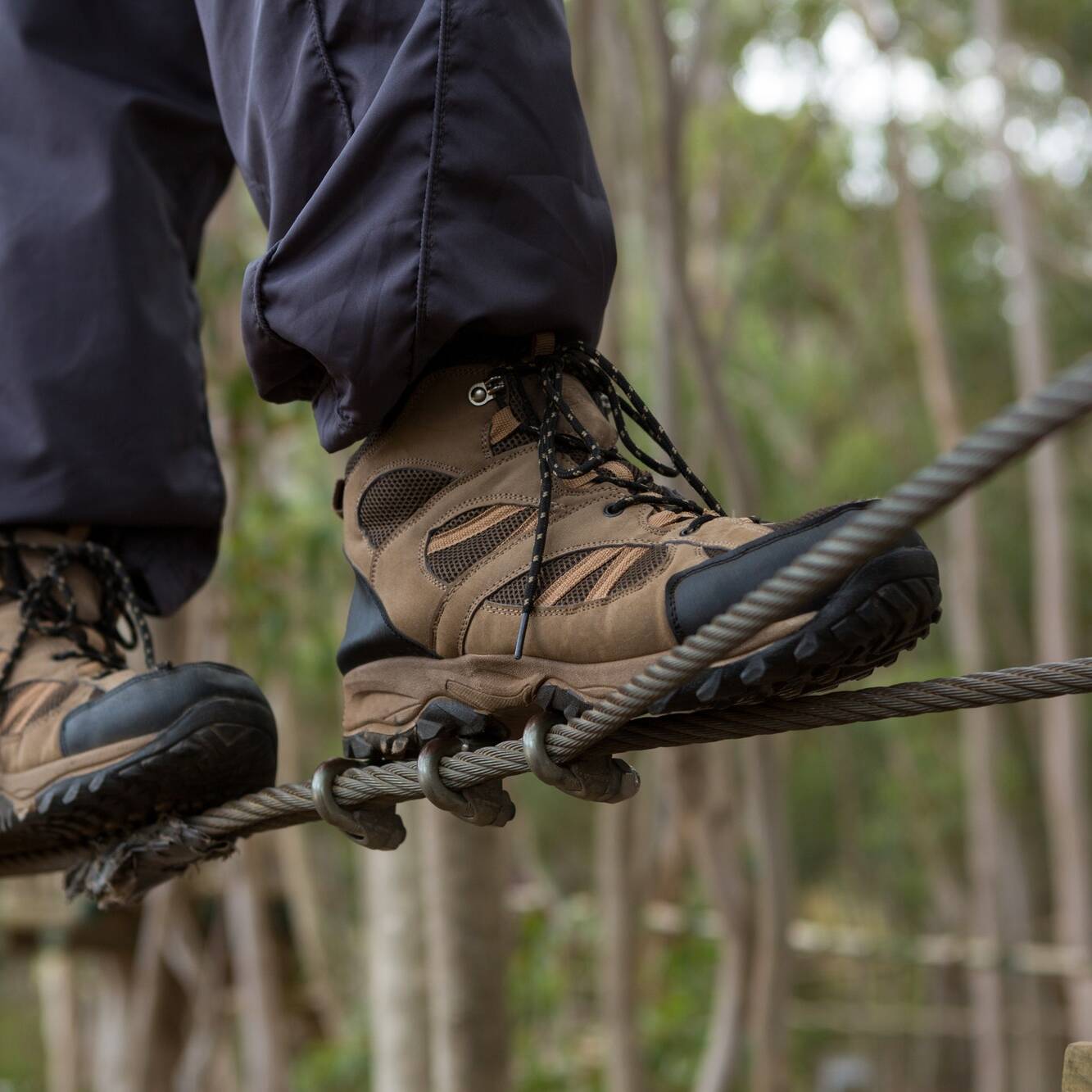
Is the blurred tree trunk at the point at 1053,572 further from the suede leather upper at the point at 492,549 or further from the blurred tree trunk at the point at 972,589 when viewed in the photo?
the suede leather upper at the point at 492,549

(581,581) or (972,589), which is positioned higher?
(972,589)

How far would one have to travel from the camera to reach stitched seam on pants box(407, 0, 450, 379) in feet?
2.35

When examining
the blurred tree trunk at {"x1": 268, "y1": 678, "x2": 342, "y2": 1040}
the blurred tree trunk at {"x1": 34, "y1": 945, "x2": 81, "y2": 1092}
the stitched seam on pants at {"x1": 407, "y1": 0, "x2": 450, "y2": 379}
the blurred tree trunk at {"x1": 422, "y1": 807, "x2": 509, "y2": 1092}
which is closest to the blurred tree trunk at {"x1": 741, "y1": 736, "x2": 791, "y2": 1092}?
the blurred tree trunk at {"x1": 422, "y1": 807, "x2": 509, "y2": 1092}

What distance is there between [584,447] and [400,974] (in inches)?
76.0

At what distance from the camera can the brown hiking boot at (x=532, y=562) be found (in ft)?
2.16

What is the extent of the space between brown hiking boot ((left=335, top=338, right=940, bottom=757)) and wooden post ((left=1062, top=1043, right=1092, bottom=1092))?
0.76ft

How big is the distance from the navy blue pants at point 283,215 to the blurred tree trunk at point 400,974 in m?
1.55

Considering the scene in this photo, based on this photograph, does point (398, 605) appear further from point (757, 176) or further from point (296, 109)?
point (757, 176)

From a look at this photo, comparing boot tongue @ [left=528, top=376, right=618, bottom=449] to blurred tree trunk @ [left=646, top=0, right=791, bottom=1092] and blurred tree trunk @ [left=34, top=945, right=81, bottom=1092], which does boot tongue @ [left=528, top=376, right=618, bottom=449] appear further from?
blurred tree trunk @ [left=34, top=945, right=81, bottom=1092]

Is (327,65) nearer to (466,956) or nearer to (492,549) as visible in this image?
(492,549)

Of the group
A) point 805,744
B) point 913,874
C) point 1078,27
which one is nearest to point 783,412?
point 1078,27

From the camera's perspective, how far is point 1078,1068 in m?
0.73

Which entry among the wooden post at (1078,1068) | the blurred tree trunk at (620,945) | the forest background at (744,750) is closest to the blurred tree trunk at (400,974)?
the forest background at (744,750)

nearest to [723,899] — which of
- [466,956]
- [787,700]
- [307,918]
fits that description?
[466,956]
